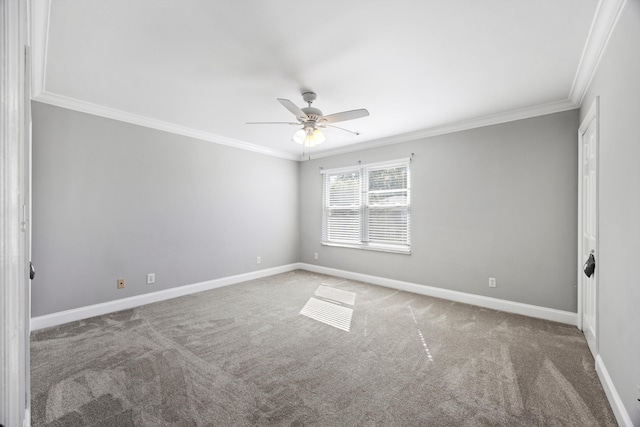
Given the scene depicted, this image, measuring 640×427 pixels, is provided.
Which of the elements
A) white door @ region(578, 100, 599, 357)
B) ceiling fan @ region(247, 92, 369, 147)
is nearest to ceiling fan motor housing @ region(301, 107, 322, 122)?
ceiling fan @ region(247, 92, 369, 147)

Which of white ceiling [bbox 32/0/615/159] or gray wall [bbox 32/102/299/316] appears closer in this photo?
white ceiling [bbox 32/0/615/159]

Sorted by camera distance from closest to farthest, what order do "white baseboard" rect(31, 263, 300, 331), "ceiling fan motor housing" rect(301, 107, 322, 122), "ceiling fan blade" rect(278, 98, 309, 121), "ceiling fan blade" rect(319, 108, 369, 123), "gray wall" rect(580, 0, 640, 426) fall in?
1. "gray wall" rect(580, 0, 640, 426)
2. "ceiling fan blade" rect(278, 98, 309, 121)
3. "ceiling fan blade" rect(319, 108, 369, 123)
4. "ceiling fan motor housing" rect(301, 107, 322, 122)
5. "white baseboard" rect(31, 263, 300, 331)

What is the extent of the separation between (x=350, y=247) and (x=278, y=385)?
3.41m

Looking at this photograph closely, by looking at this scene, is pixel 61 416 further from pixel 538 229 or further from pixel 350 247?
pixel 538 229

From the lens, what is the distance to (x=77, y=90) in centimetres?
295

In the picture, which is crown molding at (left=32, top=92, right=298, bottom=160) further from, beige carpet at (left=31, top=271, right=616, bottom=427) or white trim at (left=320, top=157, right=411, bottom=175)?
beige carpet at (left=31, top=271, right=616, bottom=427)

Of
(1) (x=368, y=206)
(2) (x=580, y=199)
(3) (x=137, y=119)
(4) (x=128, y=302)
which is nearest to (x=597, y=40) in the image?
(2) (x=580, y=199)

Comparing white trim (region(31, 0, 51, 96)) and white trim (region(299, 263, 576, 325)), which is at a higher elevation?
white trim (region(31, 0, 51, 96))

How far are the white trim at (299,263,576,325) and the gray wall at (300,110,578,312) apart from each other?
7 centimetres

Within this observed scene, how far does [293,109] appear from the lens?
268cm

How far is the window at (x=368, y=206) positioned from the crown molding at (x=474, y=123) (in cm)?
37

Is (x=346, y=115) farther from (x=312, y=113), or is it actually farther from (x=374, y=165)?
(x=374, y=165)

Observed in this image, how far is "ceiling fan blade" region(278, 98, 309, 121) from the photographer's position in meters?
2.55

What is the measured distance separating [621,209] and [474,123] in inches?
96.6
